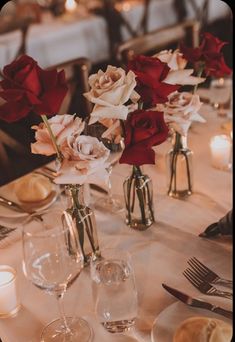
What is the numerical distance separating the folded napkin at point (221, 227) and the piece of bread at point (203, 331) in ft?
1.00

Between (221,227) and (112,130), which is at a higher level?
(112,130)

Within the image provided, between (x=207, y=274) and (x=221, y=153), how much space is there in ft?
1.58

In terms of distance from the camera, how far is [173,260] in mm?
1020

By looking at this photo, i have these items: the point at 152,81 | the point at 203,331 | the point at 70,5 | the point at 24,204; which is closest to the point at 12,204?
the point at 24,204

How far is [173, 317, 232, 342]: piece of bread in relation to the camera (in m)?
0.75

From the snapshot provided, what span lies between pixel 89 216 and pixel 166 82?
0.33 m

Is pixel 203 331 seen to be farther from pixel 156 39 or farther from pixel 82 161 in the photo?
pixel 156 39

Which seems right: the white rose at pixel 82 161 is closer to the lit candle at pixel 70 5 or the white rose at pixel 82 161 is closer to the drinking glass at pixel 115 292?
the drinking glass at pixel 115 292

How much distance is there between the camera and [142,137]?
92 centimetres

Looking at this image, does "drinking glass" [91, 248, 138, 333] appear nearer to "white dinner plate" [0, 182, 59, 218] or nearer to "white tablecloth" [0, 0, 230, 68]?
"white dinner plate" [0, 182, 59, 218]

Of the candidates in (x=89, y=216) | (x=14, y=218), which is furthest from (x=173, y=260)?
(x=14, y=218)

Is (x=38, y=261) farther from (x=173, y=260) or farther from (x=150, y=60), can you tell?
(x=150, y=60)

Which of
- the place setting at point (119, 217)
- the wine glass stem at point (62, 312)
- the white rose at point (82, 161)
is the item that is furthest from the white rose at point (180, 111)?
the wine glass stem at point (62, 312)

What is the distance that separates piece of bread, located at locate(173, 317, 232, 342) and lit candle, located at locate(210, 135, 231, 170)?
2.12 feet
